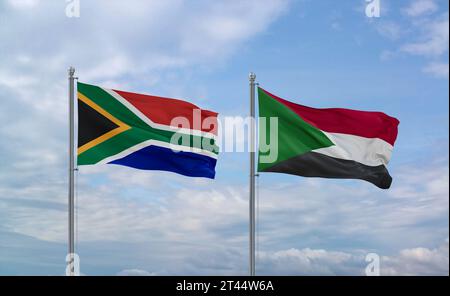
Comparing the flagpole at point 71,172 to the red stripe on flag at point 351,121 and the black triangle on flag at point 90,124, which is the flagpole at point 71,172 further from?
the red stripe on flag at point 351,121

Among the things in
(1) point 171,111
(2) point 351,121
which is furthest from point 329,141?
(1) point 171,111

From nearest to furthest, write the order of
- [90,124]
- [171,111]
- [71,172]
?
[71,172] → [90,124] → [171,111]

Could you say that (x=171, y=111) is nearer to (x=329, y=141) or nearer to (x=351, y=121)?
(x=329, y=141)

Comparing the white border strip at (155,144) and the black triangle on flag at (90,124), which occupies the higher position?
the black triangle on flag at (90,124)

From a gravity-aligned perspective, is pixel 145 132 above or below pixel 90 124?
below

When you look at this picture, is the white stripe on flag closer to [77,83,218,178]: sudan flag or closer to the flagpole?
[77,83,218,178]: sudan flag

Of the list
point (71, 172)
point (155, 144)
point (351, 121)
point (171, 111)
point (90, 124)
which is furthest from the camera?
point (351, 121)

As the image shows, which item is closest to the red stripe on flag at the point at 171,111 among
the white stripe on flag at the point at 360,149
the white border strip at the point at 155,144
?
the white border strip at the point at 155,144

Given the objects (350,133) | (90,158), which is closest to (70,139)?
(90,158)
